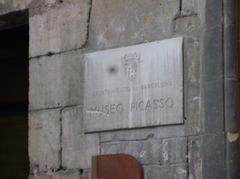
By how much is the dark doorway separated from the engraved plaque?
181cm

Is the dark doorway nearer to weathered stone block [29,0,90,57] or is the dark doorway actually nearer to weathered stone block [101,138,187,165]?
weathered stone block [29,0,90,57]

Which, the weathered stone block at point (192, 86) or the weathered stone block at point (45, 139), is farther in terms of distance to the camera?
the weathered stone block at point (45, 139)

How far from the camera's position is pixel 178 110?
4.98m

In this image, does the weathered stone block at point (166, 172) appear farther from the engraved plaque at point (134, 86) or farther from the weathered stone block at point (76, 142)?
the weathered stone block at point (76, 142)

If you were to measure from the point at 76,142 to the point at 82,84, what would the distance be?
354 millimetres

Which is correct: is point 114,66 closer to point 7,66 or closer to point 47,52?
point 47,52

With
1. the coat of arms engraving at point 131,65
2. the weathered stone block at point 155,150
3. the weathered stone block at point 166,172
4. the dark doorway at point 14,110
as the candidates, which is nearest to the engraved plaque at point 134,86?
the coat of arms engraving at point 131,65

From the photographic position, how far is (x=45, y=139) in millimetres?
5672

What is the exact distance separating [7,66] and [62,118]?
186cm

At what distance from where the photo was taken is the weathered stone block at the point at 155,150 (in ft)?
16.3

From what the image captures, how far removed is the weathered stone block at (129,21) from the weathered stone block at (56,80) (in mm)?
196

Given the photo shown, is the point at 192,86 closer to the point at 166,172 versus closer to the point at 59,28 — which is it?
the point at 166,172

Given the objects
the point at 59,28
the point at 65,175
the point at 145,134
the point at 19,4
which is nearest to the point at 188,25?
the point at 145,134

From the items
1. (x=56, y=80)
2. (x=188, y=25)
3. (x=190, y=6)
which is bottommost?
(x=56, y=80)
